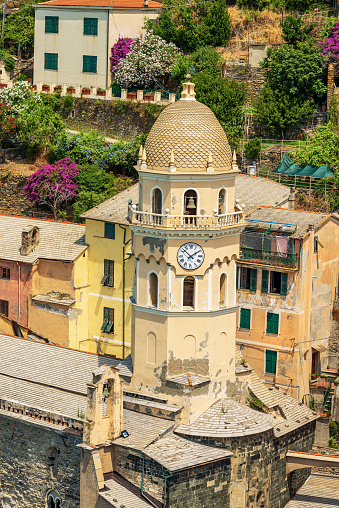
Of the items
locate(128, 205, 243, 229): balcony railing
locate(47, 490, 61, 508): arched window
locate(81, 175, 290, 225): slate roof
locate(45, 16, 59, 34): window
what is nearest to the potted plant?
locate(45, 16, 59, 34): window

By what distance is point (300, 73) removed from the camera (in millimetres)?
95375

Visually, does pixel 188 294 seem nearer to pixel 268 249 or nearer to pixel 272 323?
pixel 268 249

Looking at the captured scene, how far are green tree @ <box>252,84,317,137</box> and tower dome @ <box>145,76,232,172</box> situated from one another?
35737 millimetres

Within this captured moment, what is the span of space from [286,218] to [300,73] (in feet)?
76.0

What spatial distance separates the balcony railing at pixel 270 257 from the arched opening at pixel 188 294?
15.3 meters

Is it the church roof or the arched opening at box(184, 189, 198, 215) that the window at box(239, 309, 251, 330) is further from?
the arched opening at box(184, 189, 198, 215)

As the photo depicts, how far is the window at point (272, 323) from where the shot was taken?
2933 inches

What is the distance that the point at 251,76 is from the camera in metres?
101

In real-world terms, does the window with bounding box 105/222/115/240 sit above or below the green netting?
below

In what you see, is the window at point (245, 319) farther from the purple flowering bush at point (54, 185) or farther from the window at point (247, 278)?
the purple flowering bush at point (54, 185)

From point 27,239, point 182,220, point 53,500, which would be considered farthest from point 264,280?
point 53,500

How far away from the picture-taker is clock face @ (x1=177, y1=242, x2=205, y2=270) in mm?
58406

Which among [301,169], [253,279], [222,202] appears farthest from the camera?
[301,169]

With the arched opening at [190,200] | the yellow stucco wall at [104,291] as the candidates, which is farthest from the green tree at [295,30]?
the arched opening at [190,200]
